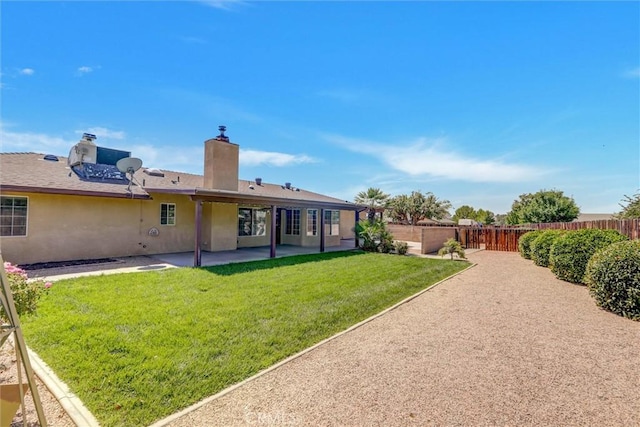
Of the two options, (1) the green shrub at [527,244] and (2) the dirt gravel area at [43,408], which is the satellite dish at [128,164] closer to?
(2) the dirt gravel area at [43,408]

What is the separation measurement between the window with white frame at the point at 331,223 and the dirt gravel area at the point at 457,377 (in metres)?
11.0

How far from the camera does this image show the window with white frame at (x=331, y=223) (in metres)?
16.9

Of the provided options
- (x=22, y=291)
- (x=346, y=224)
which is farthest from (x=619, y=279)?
(x=346, y=224)

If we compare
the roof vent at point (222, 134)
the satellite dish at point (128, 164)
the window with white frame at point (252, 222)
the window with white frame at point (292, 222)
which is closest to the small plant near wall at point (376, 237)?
the window with white frame at point (292, 222)

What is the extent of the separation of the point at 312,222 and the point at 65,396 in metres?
13.8

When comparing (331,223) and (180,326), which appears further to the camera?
(331,223)

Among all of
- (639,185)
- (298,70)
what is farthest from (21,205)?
(639,185)

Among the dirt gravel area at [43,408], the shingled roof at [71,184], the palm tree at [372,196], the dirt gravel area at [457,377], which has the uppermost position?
the palm tree at [372,196]

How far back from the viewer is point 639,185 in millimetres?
15578

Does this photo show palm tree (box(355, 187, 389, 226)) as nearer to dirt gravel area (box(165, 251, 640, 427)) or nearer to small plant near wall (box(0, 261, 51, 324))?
dirt gravel area (box(165, 251, 640, 427))

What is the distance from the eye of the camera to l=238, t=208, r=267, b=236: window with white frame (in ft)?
48.3

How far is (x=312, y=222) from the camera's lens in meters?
16.5

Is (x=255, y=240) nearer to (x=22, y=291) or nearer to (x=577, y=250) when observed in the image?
(x=22, y=291)

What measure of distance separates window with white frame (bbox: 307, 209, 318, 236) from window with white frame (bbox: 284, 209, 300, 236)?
67cm
